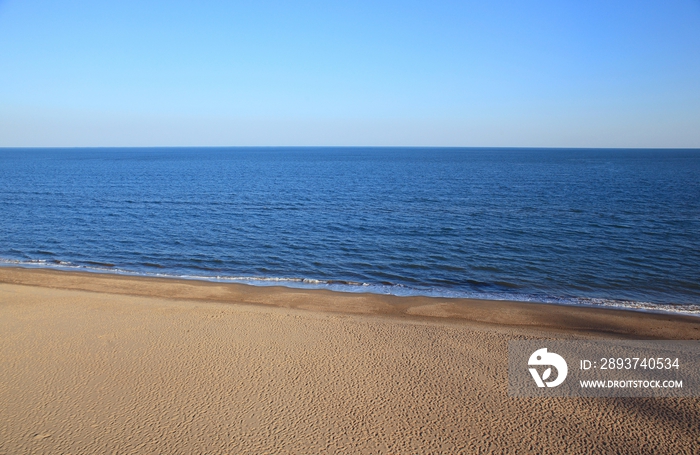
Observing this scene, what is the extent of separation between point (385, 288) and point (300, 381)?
1021 centimetres

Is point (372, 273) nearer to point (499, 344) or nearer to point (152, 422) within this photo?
point (499, 344)

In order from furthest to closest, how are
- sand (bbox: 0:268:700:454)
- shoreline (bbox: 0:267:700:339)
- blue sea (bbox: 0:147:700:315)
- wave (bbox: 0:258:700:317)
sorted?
blue sea (bbox: 0:147:700:315) → wave (bbox: 0:258:700:317) → shoreline (bbox: 0:267:700:339) → sand (bbox: 0:268:700:454)

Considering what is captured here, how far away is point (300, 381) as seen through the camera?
480 inches

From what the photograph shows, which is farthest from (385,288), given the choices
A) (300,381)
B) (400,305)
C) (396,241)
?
(300,381)

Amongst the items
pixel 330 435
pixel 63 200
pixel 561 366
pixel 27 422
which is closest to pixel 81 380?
pixel 27 422

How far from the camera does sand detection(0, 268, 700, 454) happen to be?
981 centimetres

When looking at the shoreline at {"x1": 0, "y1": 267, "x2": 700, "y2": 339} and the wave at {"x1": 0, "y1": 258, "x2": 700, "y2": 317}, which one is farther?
the wave at {"x1": 0, "y1": 258, "x2": 700, "y2": 317}

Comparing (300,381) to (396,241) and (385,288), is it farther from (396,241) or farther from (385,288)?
(396,241)

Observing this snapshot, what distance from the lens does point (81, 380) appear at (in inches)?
479

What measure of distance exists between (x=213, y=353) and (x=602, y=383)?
11.7 meters

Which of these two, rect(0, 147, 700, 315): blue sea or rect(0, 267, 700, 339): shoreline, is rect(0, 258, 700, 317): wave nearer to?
rect(0, 147, 700, 315): blue sea

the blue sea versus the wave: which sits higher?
the blue sea

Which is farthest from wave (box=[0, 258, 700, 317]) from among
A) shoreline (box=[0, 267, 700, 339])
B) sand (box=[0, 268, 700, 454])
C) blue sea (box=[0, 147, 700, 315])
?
sand (box=[0, 268, 700, 454])

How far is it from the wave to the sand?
1219 millimetres
